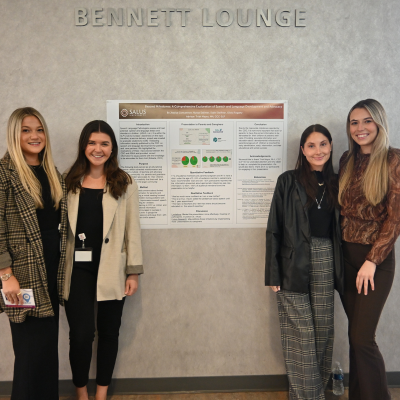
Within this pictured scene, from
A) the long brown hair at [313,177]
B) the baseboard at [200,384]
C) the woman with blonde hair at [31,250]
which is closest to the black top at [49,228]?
the woman with blonde hair at [31,250]

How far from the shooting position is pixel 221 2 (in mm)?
2287

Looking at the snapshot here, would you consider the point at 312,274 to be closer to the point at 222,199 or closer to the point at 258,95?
the point at 222,199

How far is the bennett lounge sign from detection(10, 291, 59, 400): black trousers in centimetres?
201

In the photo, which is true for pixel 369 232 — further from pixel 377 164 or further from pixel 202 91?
pixel 202 91

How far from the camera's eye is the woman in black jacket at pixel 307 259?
79.4 inches

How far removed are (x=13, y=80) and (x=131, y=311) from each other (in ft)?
6.15

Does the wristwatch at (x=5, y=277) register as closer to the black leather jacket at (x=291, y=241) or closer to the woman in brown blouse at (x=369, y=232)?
the black leather jacket at (x=291, y=241)

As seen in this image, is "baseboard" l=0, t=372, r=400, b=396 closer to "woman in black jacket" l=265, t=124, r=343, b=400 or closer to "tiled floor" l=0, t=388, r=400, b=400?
"tiled floor" l=0, t=388, r=400, b=400

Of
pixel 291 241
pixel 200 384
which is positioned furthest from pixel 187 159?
pixel 200 384

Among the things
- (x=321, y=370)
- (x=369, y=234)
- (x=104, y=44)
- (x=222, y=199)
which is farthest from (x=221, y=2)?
(x=321, y=370)

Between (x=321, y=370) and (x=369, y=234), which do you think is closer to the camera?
(x=369, y=234)

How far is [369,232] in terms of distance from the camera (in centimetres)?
196

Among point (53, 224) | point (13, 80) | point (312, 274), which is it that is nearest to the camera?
point (53, 224)

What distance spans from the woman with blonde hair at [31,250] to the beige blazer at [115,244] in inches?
2.7
